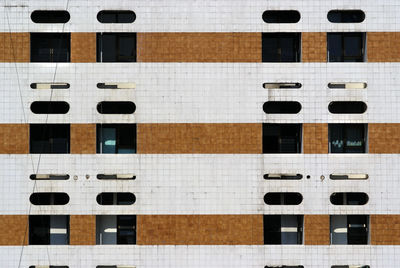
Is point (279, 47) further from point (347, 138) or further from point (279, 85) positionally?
point (347, 138)

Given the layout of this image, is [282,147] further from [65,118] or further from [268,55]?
[65,118]

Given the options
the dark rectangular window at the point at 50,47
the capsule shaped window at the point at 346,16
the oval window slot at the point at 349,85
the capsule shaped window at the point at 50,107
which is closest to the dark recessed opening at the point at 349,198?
the oval window slot at the point at 349,85

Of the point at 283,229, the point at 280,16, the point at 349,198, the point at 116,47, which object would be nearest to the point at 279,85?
the point at 280,16

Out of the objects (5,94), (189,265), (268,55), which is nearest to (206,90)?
(268,55)

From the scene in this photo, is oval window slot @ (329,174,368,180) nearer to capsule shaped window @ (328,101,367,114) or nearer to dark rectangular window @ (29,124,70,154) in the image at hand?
capsule shaped window @ (328,101,367,114)

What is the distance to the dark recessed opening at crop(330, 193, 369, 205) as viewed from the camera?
11.6 metres

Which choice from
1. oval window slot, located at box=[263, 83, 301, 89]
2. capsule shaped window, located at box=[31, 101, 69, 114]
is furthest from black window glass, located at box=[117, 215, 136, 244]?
oval window slot, located at box=[263, 83, 301, 89]

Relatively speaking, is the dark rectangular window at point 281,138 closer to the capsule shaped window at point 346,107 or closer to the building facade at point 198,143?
the building facade at point 198,143

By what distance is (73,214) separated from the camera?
11.2m

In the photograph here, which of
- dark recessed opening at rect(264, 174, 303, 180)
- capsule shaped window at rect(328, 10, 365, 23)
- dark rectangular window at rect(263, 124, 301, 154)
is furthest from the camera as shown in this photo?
capsule shaped window at rect(328, 10, 365, 23)

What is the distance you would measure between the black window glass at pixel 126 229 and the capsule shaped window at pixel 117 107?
2964 mm

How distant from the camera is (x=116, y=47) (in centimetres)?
1181

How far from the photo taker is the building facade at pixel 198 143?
442 inches

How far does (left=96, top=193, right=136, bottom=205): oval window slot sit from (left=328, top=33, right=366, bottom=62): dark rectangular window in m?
6.86
